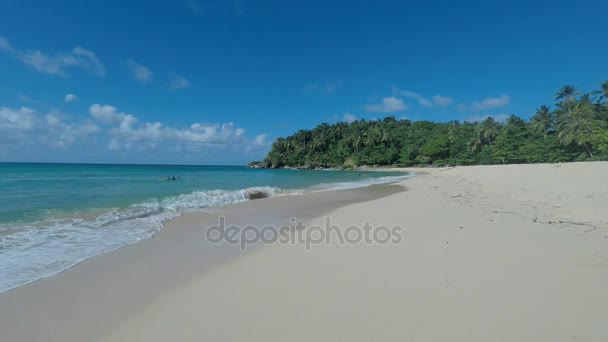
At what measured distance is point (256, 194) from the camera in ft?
47.2

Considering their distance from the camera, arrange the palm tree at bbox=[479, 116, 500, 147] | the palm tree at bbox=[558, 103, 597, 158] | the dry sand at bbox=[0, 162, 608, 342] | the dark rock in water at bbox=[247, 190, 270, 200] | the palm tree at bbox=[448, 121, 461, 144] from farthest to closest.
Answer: the palm tree at bbox=[448, 121, 461, 144]
the palm tree at bbox=[479, 116, 500, 147]
the palm tree at bbox=[558, 103, 597, 158]
the dark rock in water at bbox=[247, 190, 270, 200]
the dry sand at bbox=[0, 162, 608, 342]

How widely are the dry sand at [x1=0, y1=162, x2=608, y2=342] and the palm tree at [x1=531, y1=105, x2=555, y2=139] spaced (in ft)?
185

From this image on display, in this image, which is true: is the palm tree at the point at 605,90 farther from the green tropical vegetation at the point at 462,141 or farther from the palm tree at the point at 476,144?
the palm tree at the point at 476,144

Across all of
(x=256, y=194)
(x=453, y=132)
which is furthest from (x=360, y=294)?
(x=453, y=132)

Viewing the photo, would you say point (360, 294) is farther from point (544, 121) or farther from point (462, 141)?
point (462, 141)

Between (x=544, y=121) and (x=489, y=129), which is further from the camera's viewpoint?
(x=489, y=129)

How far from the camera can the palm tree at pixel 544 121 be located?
153 ft

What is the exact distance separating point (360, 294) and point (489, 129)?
6998 centimetres

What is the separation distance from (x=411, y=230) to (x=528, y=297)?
3.07m

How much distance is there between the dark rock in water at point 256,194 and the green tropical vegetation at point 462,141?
41.7 m

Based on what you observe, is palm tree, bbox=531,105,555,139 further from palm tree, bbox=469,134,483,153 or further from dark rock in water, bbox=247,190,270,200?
dark rock in water, bbox=247,190,270,200

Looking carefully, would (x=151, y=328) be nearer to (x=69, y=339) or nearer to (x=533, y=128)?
(x=69, y=339)

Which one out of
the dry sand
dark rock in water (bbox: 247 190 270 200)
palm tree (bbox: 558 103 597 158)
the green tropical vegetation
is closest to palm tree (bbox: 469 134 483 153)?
the green tropical vegetation

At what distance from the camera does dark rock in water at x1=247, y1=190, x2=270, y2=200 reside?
14.0 meters
